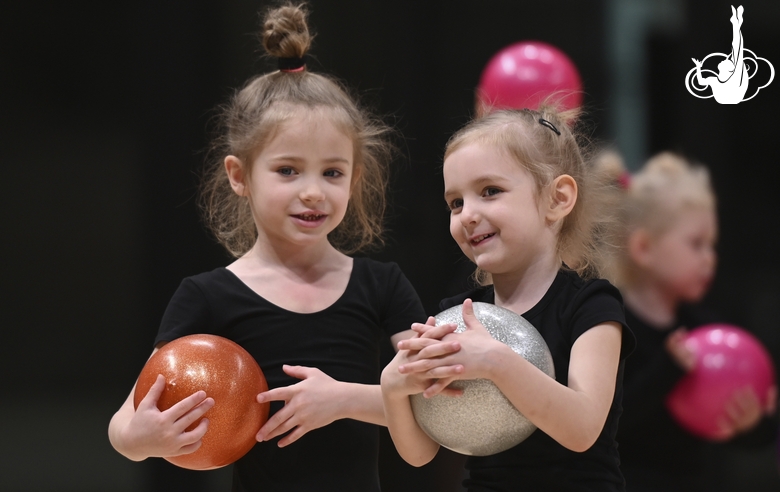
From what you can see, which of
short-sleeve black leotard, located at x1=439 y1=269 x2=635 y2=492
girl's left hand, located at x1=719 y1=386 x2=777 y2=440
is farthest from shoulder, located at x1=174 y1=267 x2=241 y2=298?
girl's left hand, located at x1=719 y1=386 x2=777 y2=440

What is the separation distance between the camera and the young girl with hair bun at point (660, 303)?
3.17 metres

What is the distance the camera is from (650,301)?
3.39 m

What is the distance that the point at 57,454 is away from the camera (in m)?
4.08

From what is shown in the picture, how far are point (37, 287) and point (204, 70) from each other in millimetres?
1247

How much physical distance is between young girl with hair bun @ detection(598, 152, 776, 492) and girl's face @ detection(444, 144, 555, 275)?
1.54 meters

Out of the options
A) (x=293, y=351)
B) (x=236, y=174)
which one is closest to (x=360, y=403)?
(x=293, y=351)

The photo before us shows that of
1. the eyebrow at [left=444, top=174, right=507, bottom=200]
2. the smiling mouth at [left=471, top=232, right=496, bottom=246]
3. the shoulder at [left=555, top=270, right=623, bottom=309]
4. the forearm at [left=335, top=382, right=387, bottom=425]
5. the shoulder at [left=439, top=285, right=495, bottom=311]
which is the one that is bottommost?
the forearm at [left=335, top=382, right=387, bottom=425]

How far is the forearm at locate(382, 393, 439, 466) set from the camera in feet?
5.34

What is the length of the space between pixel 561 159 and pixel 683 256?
1737 millimetres

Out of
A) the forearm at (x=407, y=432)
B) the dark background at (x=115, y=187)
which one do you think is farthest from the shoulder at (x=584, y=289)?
the dark background at (x=115, y=187)

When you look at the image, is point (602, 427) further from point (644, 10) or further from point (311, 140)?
point (644, 10)

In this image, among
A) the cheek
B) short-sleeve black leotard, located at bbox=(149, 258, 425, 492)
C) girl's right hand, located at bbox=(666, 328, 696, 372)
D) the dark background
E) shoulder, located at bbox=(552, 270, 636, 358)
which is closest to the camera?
shoulder, located at bbox=(552, 270, 636, 358)

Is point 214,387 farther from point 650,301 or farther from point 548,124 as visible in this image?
point 650,301

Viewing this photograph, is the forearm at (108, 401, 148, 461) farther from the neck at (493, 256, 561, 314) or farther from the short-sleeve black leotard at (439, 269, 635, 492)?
the neck at (493, 256, 561, 314)
